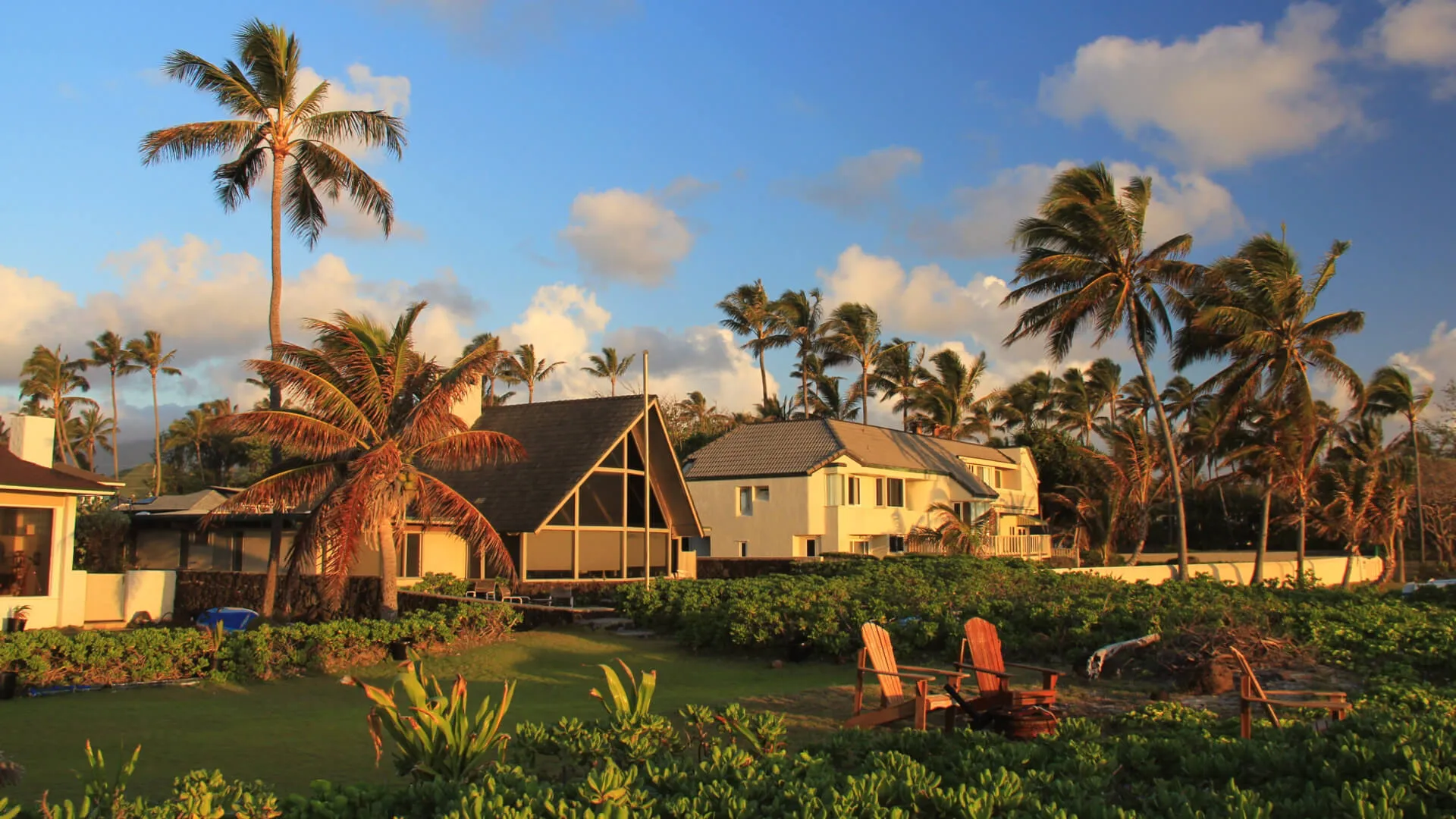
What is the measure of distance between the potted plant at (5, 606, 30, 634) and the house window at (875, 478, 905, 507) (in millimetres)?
29124

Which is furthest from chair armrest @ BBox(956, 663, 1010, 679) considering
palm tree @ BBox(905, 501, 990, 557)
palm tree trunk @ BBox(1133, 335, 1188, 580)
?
palm tree @ BBox(905, 501, 990, 557)

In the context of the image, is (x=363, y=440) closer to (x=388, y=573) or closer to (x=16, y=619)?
(x=388, y=573)

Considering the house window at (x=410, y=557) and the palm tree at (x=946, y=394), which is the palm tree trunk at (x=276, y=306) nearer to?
the house window at (x=410, y=557)

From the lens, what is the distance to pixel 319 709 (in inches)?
486

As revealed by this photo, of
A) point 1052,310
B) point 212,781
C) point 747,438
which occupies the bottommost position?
point 212,781

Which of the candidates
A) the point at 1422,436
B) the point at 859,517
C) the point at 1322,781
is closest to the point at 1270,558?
the point at 1422,436

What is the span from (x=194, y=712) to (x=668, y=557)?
19.3 metres

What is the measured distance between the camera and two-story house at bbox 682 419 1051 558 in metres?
39.2

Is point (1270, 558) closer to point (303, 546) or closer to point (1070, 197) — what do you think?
point (1070, 197)

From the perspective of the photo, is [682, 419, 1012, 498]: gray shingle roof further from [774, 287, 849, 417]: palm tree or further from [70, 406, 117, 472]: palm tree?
[70, 406, 117, 472]: palm tree

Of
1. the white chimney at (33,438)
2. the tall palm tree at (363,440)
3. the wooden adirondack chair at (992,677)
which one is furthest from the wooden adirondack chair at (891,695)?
the white chimney at (33,438)

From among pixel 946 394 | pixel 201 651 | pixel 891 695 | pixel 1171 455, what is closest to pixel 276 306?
pixel 201 651

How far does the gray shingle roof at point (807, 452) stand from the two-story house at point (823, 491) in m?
0.05

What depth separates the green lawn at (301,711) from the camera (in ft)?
29.0
